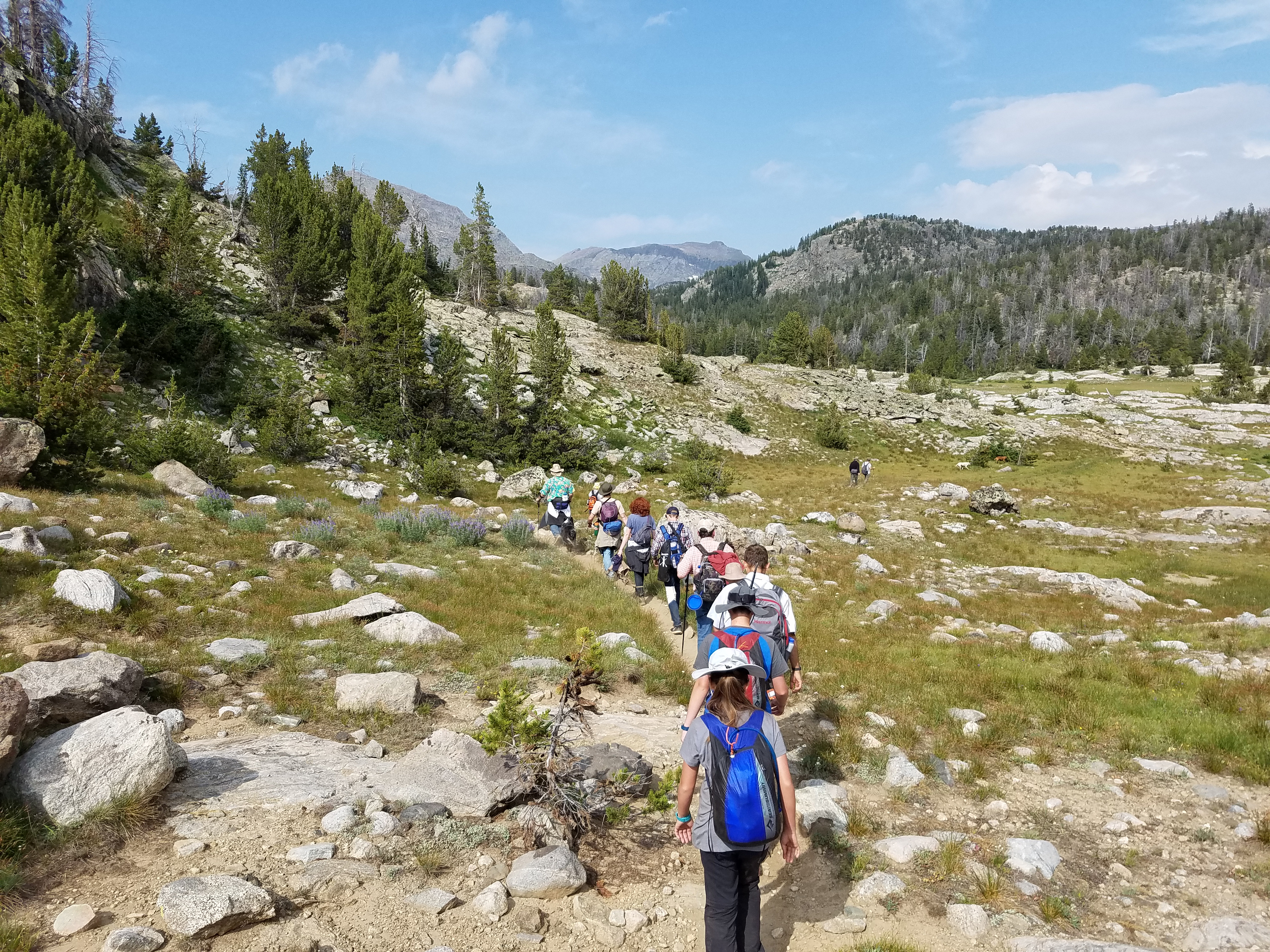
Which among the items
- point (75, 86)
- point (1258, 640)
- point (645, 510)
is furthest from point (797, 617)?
point (75, 86)

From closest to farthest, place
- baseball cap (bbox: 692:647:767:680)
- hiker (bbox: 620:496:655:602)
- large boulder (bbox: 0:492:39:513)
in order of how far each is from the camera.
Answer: baseball cap (bbox: 692:647:767:680) < large boulder (bbox: 0:492:39:513) < hiker (bbox: 620:496:655:602)

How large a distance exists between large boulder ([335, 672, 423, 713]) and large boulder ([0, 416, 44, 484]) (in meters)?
11.6

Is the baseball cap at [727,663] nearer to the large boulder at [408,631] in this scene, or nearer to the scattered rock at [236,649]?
the large boulder at [408,631]

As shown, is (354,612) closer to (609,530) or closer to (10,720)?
(10,720)

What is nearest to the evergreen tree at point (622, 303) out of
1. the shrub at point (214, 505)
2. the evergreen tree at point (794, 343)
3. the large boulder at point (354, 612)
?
the evergreen tree at point (794, 343)

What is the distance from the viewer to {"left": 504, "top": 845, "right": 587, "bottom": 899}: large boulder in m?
4.58

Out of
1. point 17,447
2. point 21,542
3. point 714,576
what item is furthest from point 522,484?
point 714,576

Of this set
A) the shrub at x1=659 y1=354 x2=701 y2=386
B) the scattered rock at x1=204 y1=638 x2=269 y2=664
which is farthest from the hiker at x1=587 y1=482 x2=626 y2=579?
the shrub at x1=659 y1=354 x2=701 y2=386

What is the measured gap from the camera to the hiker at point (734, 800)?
3.78m

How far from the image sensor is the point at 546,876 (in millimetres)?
4629

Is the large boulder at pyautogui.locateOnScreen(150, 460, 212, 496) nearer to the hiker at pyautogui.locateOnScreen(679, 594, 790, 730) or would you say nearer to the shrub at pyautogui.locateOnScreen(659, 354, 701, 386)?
the hiker at pyautogui.locateOnScreen(679, 594, 790, 730)

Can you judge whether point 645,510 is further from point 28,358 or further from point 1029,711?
point 28,358

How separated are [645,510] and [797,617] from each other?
4.42m

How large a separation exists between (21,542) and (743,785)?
11.9 m
